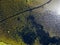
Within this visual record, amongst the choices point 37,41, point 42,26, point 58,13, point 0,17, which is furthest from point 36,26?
point 0,17

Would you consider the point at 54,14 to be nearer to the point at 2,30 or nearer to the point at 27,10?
the point at 27,10

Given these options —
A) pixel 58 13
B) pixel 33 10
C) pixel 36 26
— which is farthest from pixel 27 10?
pixel 58 13

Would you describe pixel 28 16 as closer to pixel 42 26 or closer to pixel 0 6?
pixel 42 26

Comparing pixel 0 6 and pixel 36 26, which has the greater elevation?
pixel 0 6

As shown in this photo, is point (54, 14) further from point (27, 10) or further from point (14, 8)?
point (14, 8)

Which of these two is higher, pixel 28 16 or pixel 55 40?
pixel 28 16

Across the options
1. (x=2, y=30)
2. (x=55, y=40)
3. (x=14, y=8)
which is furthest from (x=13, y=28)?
(x=55, y=40)

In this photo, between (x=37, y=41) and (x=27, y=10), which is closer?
(x=37, y=41)
